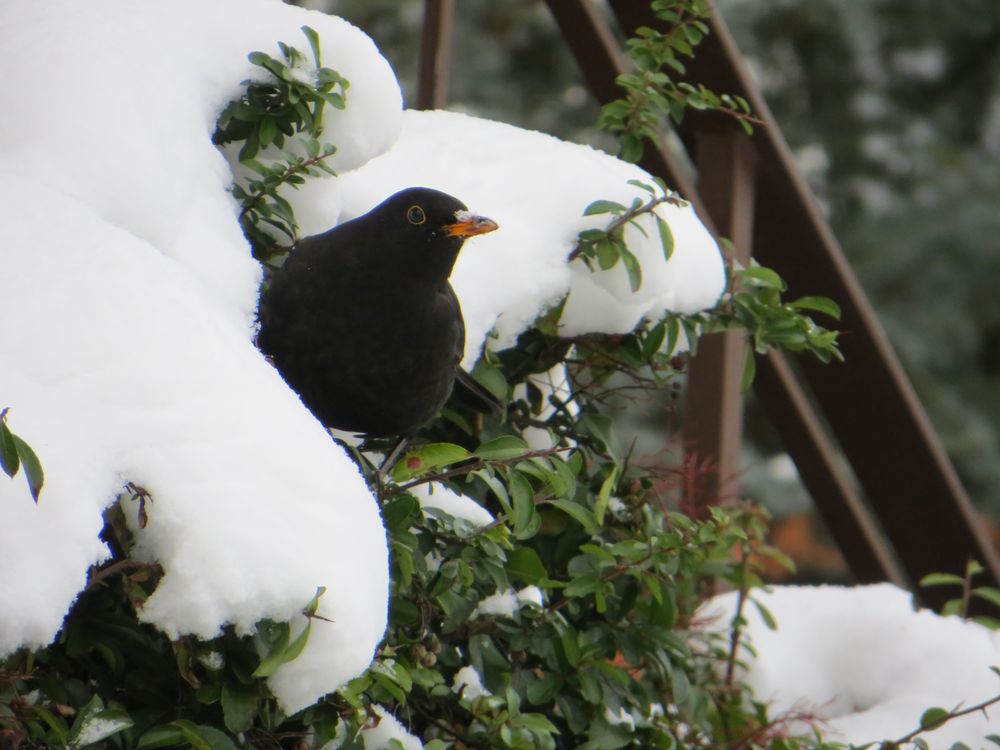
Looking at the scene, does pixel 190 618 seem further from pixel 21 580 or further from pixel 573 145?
pixel 573 145

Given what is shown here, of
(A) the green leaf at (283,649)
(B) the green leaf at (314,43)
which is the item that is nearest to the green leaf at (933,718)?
(A) the green leaf at (283,649)

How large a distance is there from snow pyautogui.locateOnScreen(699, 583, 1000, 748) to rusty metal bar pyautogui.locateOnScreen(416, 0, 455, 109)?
50.4 inches

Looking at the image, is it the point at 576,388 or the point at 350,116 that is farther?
the point at 576,388

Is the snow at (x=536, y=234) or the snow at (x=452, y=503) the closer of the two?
the snow at (x=452, y=503)

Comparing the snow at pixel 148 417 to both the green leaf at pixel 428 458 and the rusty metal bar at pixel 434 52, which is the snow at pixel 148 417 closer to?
the green leaf at pixel 428 458

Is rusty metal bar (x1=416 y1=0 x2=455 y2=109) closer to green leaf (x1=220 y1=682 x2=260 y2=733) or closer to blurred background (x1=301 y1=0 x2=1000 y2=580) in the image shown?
green leaf (x1=220 y1=682 x2=260 y2=733)

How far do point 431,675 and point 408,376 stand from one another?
1.61 ft

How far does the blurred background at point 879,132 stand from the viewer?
27.8 feet

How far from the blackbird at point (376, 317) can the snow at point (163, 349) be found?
0.16 metres

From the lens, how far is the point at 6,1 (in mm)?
1783

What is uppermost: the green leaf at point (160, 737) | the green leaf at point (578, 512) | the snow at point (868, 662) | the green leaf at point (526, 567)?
the green leaf at point (578, 512)

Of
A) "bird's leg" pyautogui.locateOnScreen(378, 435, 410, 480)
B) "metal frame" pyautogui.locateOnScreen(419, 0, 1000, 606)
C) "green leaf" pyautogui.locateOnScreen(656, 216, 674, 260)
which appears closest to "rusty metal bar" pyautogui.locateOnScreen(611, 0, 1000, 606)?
"metal frame" pyautogui.locateOnScreen(419, 0, 1000, 606)

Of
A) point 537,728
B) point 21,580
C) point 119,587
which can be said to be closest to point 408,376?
point 537,728

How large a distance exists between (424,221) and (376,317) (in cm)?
17
